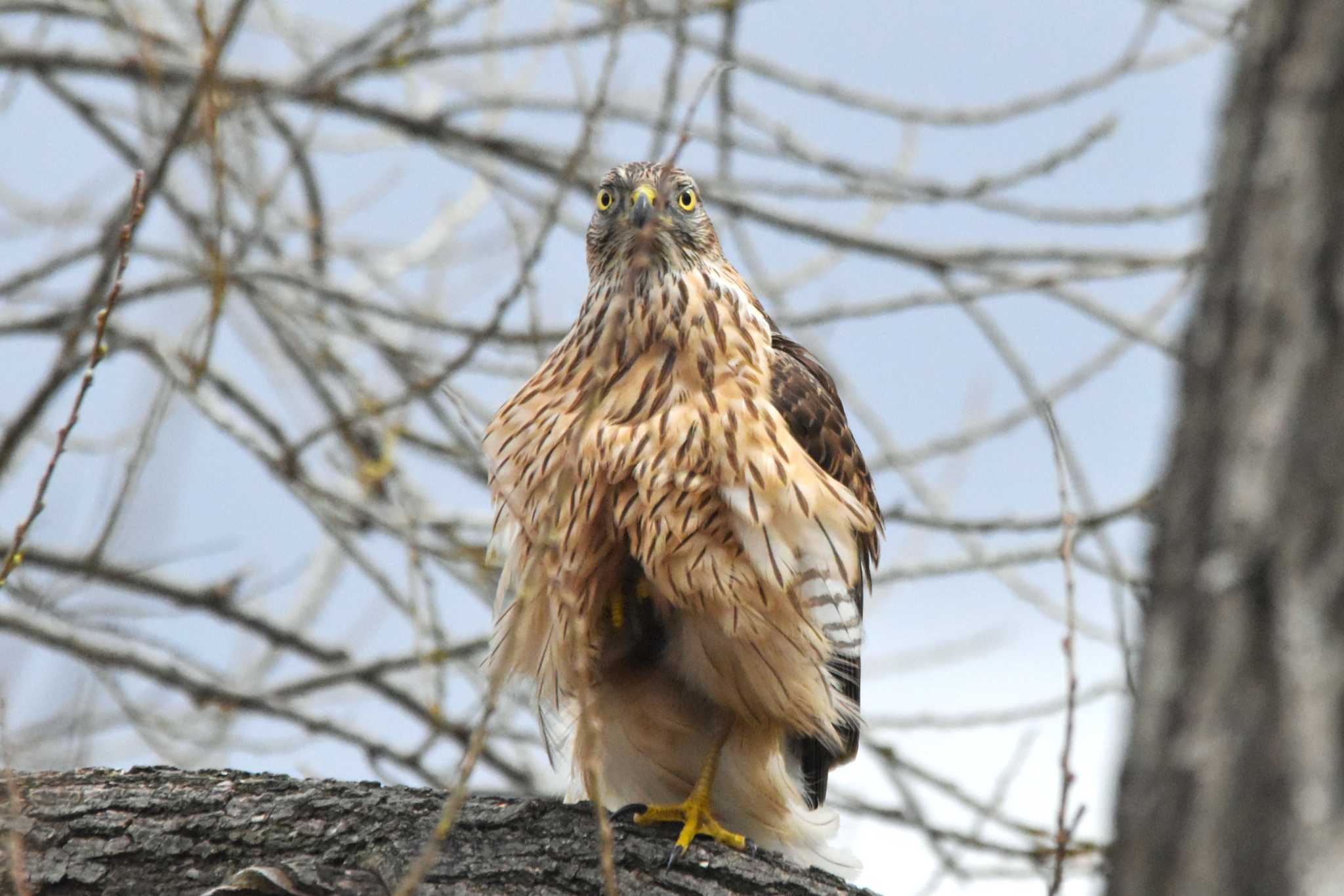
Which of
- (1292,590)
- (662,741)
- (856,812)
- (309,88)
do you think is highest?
(309,88)

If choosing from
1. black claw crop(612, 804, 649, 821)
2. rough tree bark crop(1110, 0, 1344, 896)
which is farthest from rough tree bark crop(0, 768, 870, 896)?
rough tree bark crop(1110, 0, 1344, 896)

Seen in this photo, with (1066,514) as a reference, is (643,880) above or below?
below

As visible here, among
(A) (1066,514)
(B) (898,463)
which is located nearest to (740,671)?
(A) (1066,514)

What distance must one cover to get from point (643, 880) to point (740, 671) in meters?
0.67

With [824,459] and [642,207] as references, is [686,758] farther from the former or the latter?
[642,207]

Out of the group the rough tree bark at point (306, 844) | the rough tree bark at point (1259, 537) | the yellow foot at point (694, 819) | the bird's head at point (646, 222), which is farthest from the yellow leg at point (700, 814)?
the rough tree bark at point (1259, 537)

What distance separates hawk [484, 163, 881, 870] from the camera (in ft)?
11.4

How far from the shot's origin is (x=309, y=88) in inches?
230

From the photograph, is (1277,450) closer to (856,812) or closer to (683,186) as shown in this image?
(683,186)

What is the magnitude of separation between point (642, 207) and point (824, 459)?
3.02ft

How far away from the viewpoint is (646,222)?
408cm

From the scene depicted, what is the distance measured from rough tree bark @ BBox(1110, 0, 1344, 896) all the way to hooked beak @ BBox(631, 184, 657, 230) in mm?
2950

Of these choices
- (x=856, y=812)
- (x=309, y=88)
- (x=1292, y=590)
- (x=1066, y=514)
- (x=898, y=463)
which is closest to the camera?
(x=1292, y=590)

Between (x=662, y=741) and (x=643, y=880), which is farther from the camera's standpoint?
(x=662, y=741)
